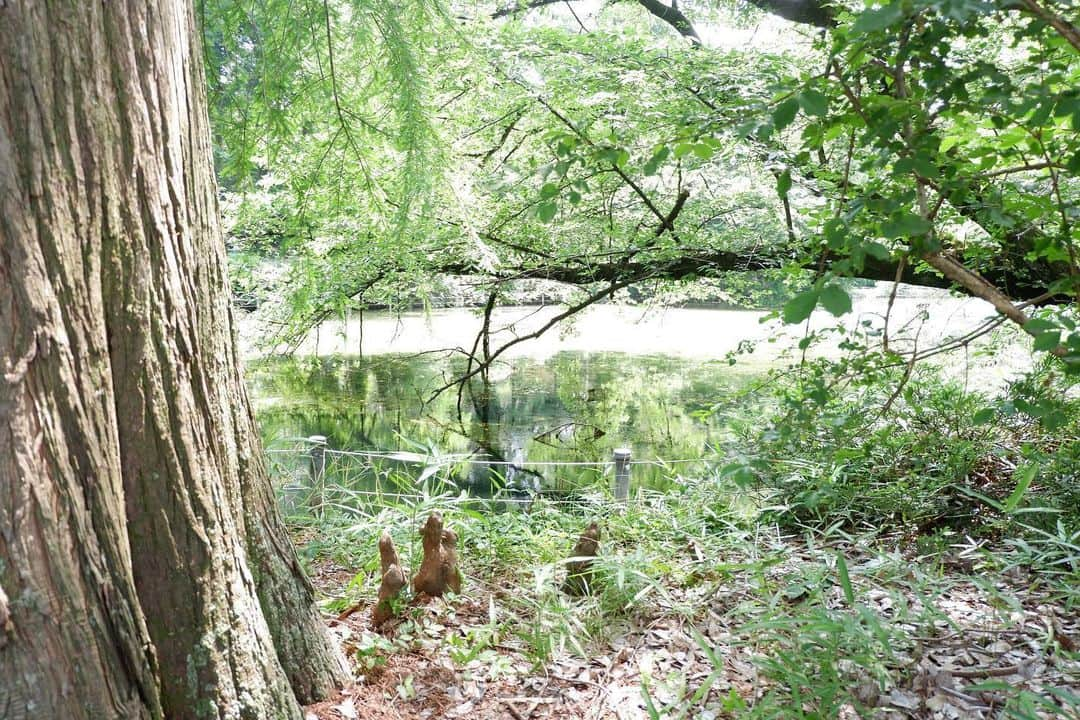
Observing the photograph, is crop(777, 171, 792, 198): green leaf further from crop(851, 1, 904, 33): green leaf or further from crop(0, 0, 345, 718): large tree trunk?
crop(0, 0, 345, 718): large tree trunk

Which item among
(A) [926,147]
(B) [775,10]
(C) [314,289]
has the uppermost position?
(B) [775,10]

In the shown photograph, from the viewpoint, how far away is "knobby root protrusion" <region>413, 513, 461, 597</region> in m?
Result: 2.36

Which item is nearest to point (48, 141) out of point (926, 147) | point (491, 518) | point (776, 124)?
point (776, 124)

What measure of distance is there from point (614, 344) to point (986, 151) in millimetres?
12575

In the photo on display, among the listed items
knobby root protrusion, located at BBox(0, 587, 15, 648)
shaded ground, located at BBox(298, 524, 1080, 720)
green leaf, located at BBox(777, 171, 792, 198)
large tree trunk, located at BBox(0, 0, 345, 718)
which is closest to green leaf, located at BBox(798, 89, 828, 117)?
green leaf, located at BBox(777, 171, 792, 198)

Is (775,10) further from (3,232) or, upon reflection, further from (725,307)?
(725,307)

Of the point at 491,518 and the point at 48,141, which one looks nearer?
the point at 48,141

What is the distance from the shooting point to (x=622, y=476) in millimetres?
4148

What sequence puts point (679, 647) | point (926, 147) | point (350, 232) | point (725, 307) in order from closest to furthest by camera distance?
1. point (926, 147)
2. point (679, 647)
3. point (350, 232)
4. point (725, 307)

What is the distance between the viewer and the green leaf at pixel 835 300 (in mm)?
1188

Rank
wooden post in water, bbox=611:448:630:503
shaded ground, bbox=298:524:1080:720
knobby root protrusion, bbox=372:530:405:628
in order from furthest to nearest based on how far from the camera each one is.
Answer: wooden post in water, bbox=611:448:630:503 < knobby root protrusion, bbox=372:530:405:628 < shaded ground, bbox=298:524:1080:720

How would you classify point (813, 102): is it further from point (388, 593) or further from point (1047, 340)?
point (388, 593)

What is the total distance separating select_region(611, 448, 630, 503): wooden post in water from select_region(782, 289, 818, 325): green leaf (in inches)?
112

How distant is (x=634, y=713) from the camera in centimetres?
192
